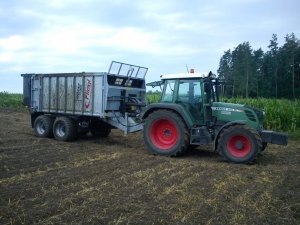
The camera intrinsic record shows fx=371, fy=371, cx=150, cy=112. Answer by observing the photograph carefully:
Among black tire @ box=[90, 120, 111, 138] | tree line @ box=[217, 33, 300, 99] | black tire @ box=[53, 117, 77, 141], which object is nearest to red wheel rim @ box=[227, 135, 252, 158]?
black tire @ box=[90, 120, 111, 138]

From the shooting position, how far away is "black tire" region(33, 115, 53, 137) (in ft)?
45.1

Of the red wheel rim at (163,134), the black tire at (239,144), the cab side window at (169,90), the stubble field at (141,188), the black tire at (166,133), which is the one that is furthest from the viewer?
the red wheel rim at (163,134)

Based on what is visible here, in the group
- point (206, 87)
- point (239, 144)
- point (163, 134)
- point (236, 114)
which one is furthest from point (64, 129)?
point (239, 144)

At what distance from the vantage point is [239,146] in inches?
381


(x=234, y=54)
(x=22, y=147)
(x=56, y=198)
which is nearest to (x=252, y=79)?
(x=234, y=54)

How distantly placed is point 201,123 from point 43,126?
6.61 meters

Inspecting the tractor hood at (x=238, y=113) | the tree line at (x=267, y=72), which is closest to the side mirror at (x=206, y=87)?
the tractor hood at (x=238, y=113)

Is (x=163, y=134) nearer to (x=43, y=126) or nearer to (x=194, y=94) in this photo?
(x=194, y=94)

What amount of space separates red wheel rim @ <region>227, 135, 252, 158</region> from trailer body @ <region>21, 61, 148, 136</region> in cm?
351

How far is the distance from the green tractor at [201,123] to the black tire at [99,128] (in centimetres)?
313

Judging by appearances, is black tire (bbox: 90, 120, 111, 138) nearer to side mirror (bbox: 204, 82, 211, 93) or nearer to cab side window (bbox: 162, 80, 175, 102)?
cab side window (bbox: 162, 80, 175, 102)

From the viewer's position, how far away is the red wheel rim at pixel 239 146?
962cm

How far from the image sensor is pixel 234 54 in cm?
5984

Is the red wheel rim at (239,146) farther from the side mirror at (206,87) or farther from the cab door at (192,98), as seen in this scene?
the side mirror at (206,87)
